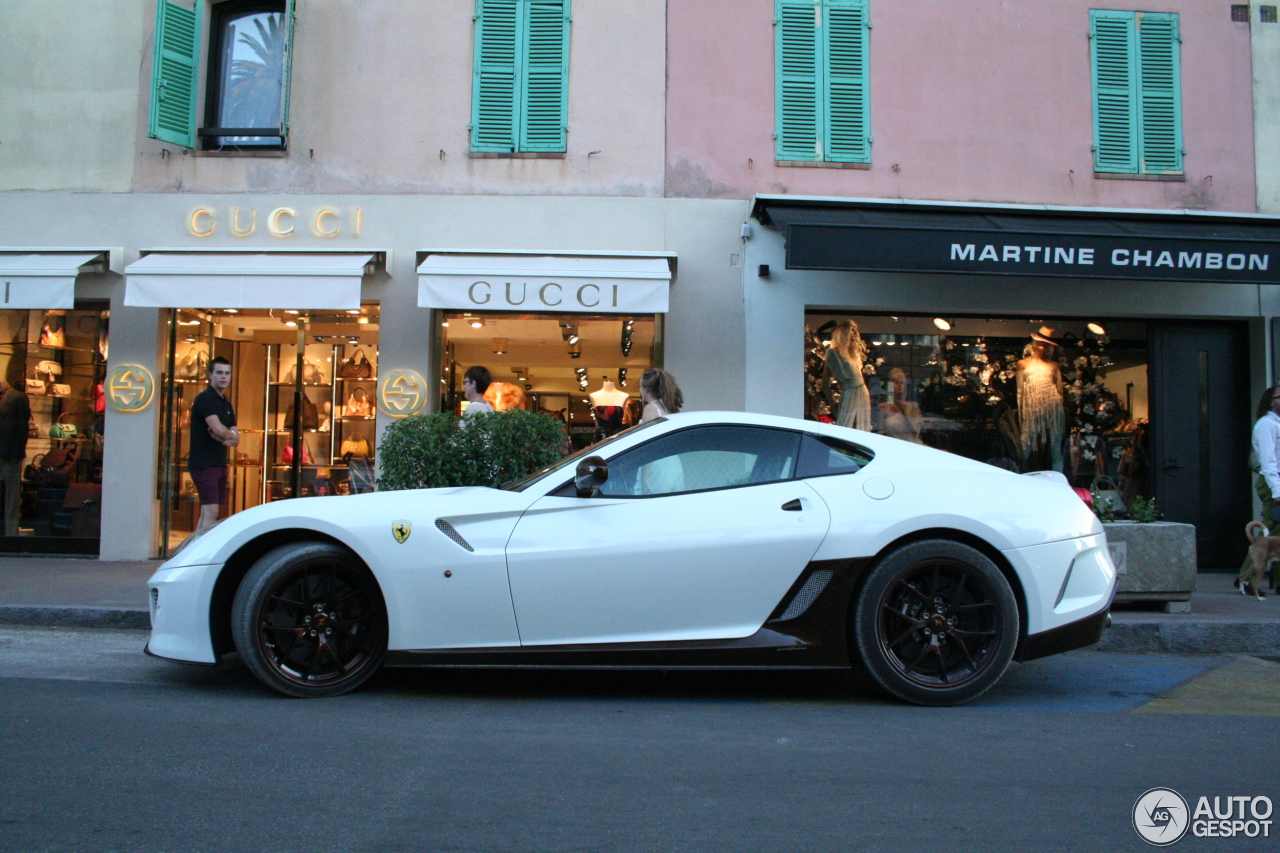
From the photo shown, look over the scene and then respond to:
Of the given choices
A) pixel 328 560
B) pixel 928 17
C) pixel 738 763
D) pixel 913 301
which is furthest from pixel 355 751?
pixel 928 17

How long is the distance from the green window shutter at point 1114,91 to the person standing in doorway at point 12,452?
1120 cm

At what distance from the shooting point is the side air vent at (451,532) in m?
4.28

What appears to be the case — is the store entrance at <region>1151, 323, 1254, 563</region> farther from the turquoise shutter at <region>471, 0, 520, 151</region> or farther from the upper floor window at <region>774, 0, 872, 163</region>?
the turquoise shutter at <region>471, 0, 520, 151</region>

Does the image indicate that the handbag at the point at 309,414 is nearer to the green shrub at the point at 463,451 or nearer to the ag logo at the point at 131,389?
the ag logo at the point at 131,389

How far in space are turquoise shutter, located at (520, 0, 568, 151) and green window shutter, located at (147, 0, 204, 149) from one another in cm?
330

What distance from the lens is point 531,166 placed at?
30.9 feet

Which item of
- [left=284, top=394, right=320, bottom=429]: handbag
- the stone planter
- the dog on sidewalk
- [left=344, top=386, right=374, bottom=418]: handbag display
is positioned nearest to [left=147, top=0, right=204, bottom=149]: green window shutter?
[left=284, top=394, right=320, bottom=429]: handbag

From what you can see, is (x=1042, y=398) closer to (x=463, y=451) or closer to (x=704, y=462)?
(x=463, y=451)

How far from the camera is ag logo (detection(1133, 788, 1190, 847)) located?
294 cm

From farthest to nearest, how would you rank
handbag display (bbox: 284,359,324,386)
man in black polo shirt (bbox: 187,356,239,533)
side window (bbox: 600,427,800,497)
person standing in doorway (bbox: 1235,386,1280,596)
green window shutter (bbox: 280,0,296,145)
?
handbag display (bbox: 284,359,324,386), green window shutter (bbox: 280,0,296,145), man in black polo shirt (bbox: 187,356,239,533), person standing in doorway (bbox: 1235,386,1280,596), side window (bbox: 600,427,800,497)

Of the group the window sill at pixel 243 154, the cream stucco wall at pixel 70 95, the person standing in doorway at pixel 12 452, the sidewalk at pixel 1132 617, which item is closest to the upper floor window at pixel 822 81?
the window sill at pixel 243 154

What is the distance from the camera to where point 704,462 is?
4.52 metres

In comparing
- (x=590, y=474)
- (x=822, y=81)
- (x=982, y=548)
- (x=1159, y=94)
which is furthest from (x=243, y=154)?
(x=1159, y=94)

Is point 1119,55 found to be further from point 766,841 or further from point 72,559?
point 72,559
